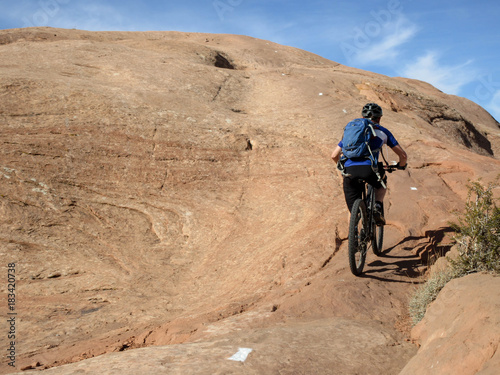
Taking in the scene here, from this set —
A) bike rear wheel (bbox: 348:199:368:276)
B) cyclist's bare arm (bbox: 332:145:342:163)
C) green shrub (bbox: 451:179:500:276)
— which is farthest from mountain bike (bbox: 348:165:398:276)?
green shrub (bbox: 451:179:500:276)

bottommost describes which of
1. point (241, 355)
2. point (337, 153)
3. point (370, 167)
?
point (241, 355)

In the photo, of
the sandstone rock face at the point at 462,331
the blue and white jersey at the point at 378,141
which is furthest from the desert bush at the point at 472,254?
the blue and white jersey at the point at 378,141

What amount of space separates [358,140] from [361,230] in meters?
1.18

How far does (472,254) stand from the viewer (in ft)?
17.0

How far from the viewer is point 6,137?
9.67 m

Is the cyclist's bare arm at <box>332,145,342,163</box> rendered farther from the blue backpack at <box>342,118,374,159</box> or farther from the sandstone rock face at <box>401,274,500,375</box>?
the sandstone rock face at <box>401,274,500,375</box>

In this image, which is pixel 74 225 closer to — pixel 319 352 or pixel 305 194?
pixel 305 194

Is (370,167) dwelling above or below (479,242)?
above

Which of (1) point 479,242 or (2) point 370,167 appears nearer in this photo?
(1) point 479,242

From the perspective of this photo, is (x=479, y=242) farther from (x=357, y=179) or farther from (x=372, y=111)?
(x=372, y=111)

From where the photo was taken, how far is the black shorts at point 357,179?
5797 mm

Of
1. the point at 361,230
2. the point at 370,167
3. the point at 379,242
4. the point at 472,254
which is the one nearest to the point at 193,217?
the point at 379,242

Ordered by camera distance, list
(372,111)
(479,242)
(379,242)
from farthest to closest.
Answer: (379,242) < (372,111) < (479,242)

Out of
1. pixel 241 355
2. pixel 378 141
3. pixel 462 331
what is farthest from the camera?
pixel 378 141
